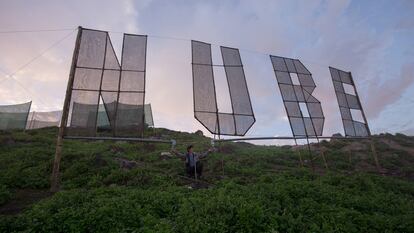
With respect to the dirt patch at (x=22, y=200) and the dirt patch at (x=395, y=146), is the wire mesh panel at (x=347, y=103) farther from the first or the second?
the dirt patch at (x=22, y=200)

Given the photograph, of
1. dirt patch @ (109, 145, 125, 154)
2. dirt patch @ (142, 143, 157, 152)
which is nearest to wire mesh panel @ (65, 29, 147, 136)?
dirt patch @ (109, 145, 125, 154)

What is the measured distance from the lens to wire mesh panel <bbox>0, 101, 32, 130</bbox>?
24.8 metres

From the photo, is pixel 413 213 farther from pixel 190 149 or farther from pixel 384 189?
pixel 190 149

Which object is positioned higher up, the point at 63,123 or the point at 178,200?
the point at 63,123

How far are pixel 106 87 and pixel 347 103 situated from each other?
15016mm

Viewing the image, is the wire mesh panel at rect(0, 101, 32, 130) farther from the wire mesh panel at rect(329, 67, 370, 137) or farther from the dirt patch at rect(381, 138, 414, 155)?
the dirt patch at rect(381, 138, 414, 155)

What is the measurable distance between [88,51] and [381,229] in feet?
41.8

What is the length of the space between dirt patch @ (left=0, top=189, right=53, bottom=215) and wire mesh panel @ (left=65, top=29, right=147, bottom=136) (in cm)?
248

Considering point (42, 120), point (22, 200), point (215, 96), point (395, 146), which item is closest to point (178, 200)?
point (22, 200)

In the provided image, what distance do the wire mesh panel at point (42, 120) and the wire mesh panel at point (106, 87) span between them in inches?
786

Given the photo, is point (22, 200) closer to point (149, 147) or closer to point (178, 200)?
point (178, 200)

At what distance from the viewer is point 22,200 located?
998cm

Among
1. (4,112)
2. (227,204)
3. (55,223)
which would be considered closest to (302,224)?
(227,204)

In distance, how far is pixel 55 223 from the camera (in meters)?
6.88
